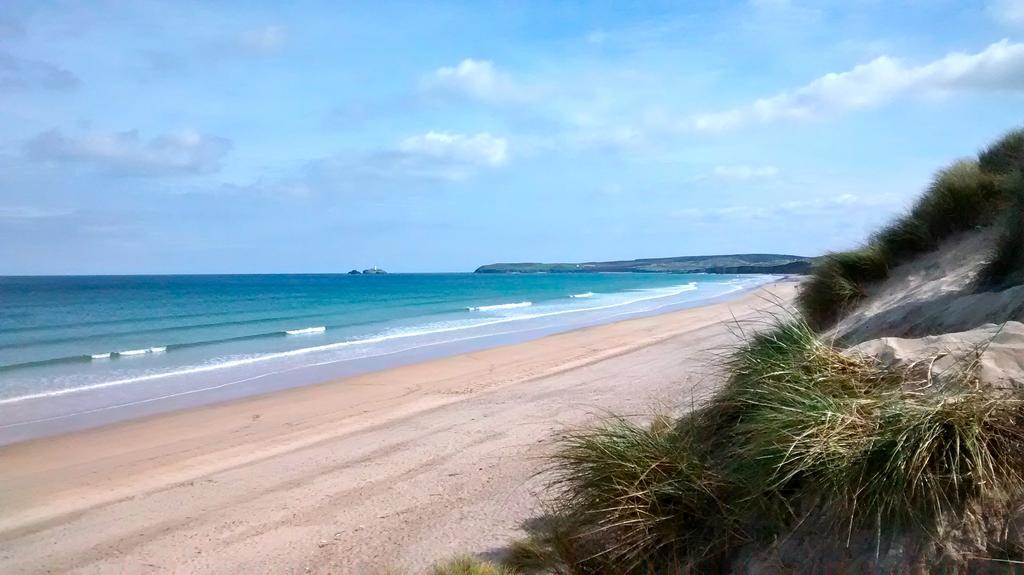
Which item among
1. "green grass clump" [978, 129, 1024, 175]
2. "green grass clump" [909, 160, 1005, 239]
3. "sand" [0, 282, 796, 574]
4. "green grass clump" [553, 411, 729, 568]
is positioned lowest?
"sand" [0, 282, 796, 574]

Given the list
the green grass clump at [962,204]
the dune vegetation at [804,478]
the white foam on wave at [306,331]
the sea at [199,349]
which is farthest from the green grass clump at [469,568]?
the white foam on wave at [306,331]

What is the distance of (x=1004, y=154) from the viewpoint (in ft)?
34.2

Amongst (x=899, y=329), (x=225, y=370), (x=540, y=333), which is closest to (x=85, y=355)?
(x=225, y=370)

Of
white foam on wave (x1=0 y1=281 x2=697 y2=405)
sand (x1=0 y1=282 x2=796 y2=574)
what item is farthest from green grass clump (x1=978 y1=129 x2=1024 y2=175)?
white foam on wave (x1=0 y1=281 x2=697 y2=405)

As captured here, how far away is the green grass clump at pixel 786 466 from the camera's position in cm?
324

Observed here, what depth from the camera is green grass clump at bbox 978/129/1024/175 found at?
971 centimetres

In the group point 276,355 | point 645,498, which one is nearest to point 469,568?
point 645,498

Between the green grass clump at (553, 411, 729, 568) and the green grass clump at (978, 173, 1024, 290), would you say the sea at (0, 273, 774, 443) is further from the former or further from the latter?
the green grass clump at (978, 173, 1024, 290)

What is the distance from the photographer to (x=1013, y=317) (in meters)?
5.10

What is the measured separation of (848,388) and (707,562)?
52.2 inches

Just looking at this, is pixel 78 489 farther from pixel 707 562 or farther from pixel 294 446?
pixel 707 562

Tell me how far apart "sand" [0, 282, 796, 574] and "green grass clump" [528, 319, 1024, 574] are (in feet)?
3.11

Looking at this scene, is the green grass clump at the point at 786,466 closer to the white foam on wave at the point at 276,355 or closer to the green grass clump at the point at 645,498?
the green grass clump at the point at 645,498

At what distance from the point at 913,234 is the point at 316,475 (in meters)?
8.12
